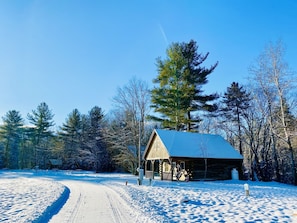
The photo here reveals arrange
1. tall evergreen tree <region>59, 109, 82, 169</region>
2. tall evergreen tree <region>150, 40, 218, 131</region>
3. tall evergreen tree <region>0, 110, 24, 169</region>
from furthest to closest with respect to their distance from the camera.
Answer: tall evergreen tree <region>0, 110, 24, 169</region>, tall evergreen tree <region>59, 109, 82, 169</region>, tall evergreen tree <region>150, 40, 218, 131</region>

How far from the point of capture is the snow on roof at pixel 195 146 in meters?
23.1

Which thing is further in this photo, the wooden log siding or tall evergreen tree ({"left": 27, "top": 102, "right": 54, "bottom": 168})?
tall evergreen tree ({"left": 27, "top": 102, "right": 54, "bottom": 168})

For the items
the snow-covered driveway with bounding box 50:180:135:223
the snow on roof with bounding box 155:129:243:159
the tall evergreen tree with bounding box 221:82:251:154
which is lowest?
the snow-covered driveway with bounding box 50:180:135:223

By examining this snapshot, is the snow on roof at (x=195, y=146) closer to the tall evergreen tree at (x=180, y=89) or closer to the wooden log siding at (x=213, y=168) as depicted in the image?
the wooden log siding at (x=213, y=168)

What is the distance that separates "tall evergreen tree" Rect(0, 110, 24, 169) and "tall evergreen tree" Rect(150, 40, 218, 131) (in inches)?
1531

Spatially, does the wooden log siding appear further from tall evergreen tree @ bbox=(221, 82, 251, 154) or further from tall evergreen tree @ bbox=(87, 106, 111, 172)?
Answer: tall evergreen tree @ bbox=(87, 106, 111, 172)

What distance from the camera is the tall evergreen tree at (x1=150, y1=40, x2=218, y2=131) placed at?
31.2 metres

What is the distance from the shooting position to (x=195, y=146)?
2438 centimetres

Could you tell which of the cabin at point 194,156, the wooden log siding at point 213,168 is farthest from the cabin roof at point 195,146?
the wooden log siding at point 213,168

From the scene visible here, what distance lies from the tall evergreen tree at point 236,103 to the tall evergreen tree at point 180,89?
1.70 meters

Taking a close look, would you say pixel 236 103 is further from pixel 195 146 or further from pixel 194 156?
pixel 194 156

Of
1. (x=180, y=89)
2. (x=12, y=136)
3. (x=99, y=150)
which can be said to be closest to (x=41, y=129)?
(x=12, y=136)

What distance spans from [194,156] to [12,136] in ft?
158

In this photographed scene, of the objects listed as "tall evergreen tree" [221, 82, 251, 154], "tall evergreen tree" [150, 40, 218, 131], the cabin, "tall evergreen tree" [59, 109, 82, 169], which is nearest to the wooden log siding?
the cabin
